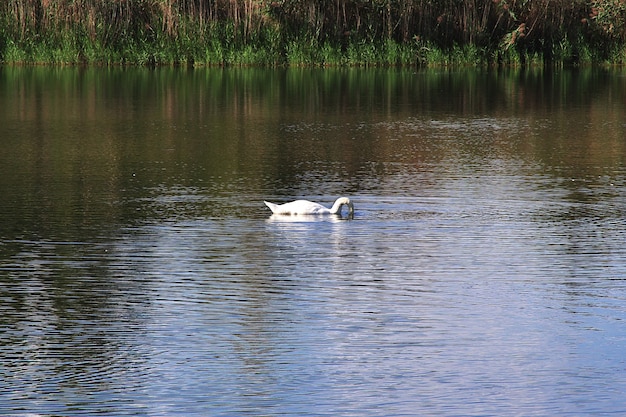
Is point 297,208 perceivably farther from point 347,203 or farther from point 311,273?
point 311,273

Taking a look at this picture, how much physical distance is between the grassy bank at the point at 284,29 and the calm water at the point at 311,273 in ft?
65.8

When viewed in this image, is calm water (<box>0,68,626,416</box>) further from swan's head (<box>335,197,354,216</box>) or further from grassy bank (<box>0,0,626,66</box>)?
grassy bank (<box>0,0,626,66</box>)

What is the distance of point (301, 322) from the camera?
9898 mm

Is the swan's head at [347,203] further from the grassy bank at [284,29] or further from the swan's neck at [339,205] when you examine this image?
the grassy bank at [284,29]

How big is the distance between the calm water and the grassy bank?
2007 cm

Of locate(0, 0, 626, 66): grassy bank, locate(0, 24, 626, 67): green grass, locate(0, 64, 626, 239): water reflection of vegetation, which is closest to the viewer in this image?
locate(0, 64, 626, 239): water reflection of vegetation

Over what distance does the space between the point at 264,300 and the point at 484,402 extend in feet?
9.50

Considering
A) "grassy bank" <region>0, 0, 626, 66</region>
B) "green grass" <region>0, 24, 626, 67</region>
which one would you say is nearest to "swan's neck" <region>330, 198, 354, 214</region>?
"grassy bank" <region>0, 0, 626, 66</region>

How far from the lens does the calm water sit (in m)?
8.41

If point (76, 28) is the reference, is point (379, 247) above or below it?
below

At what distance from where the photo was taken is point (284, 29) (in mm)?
45125

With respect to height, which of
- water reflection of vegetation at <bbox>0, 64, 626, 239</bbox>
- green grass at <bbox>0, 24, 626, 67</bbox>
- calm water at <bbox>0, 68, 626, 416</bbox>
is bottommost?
calm water at <bbox>0, 68, 626, 416</bbox>

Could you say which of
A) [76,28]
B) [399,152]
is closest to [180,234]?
[399,152]

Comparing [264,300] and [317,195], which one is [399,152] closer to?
[317,195]
